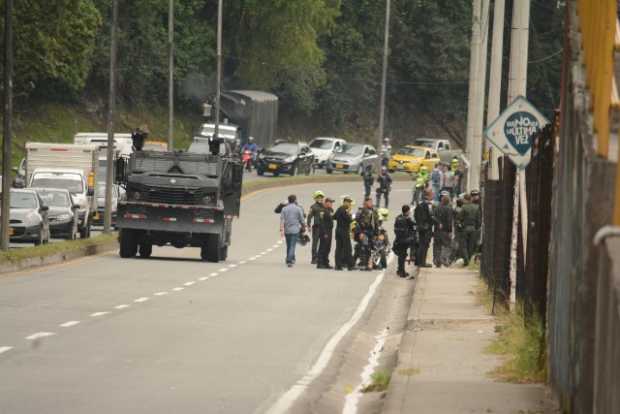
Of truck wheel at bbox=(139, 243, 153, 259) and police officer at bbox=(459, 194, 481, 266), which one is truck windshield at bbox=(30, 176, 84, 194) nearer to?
truck wheel at bbox=(139, 243, 153, 259)

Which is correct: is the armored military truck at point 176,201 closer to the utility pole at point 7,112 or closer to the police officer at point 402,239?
the utility pole at point 7,112

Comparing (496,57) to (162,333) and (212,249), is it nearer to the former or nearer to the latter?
(212,249)

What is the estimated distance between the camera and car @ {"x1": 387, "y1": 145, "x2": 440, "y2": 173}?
87238mm

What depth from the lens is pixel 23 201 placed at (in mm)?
39781

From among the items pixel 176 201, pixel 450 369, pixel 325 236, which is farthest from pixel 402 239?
pixel 450 369

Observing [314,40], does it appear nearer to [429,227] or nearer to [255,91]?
[255,91]

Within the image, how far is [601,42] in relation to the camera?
10266mm

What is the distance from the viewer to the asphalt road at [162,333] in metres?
12.9

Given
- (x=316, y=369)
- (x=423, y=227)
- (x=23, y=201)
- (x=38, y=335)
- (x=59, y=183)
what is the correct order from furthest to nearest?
(x=59, y=183) → (x=23, y=201) → (x=423, y=227) → (x=38, y=335) → (x=316, y=369)

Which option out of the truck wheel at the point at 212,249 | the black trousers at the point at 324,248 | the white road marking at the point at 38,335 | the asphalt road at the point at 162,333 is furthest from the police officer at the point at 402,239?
the white road marking at the point at 38,335

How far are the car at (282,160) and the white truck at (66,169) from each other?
1059 inches

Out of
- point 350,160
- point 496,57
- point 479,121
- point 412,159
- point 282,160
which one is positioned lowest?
point 282,160

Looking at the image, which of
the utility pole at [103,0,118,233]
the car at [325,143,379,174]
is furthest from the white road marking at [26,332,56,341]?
the car at [325,143,379,174]

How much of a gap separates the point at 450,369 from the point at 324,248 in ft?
72.2
